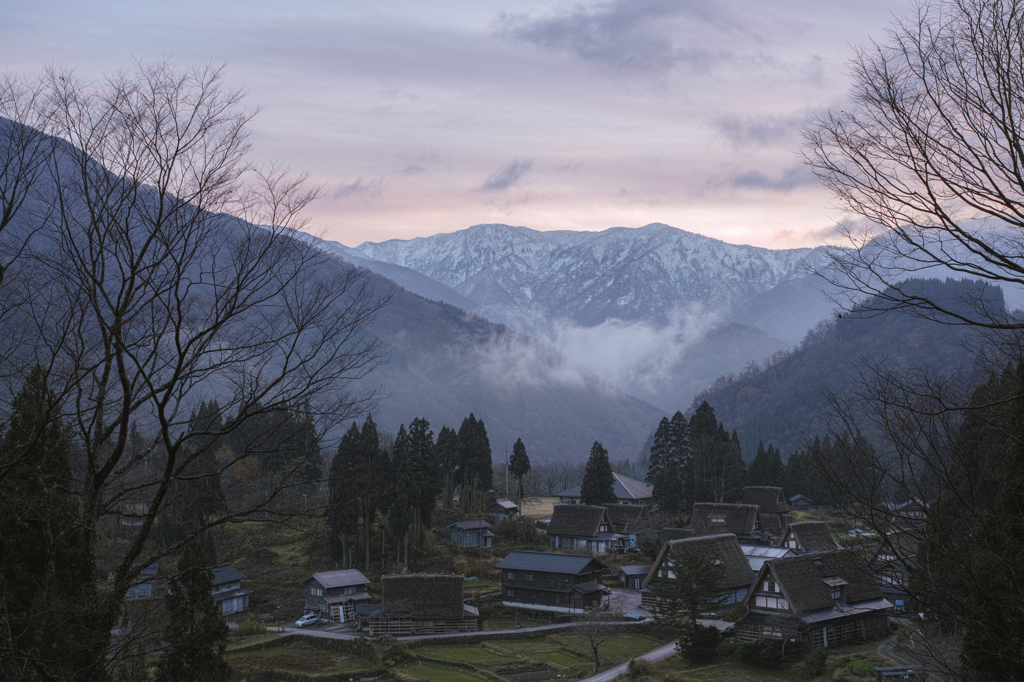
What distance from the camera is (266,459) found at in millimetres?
46125

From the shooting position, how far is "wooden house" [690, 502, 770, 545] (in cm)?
4538

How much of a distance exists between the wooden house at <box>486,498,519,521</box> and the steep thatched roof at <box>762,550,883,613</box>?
90.9 ft

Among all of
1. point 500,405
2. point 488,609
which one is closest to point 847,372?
point 500,405

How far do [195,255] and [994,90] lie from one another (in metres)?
7.13

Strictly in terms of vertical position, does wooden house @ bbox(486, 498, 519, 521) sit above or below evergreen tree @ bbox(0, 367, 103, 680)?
below

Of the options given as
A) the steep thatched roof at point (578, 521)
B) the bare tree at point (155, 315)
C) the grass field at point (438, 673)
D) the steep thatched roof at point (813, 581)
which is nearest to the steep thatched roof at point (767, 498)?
the steep thatched roof at point (578, 521)

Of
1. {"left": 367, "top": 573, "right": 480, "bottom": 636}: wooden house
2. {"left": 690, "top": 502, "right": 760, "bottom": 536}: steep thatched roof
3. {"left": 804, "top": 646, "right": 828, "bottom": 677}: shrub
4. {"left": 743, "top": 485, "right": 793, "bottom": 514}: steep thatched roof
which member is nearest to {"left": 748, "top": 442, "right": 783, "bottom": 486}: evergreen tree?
{"left": 743, "top": 485, "right": 793, "bottom": 514}: steep thatched roof

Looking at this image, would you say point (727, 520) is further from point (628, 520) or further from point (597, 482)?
point (597, 482)

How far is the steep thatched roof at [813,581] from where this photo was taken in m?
28.6

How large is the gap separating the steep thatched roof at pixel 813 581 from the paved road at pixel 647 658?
551 cm

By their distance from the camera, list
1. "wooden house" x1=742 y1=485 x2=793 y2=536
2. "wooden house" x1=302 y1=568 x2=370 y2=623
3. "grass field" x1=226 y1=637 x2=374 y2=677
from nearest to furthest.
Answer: "grass field" x1=226 y1=637 x2=374 y2=677, "wooden house" x1=302 y1=568 x2=370 y2=623, "wooden house" x1=742 y1=485 x2=793 y2=536

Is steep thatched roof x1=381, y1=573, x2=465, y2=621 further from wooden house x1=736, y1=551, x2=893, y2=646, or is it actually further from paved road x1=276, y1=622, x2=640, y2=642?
wooden house x1=736, y1=551, x2=893, y2=646

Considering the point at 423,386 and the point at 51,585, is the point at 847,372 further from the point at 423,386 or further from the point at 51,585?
the point at 51,585

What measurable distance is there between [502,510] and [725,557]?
75.1 ft
